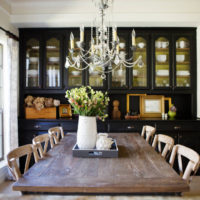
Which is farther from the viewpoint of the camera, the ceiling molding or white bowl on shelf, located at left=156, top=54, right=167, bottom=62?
white bowl on shelf, located at left=156, top=54, right=167, bottom=62

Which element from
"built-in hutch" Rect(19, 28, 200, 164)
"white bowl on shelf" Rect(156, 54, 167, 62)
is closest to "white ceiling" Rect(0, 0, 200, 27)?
"built-in hutch" Rect(19, 28, 200, 164)

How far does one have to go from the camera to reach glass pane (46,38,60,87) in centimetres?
359

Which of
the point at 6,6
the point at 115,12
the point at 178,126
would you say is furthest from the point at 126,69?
the point at 6,6

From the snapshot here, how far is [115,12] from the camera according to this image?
3311 millimetres

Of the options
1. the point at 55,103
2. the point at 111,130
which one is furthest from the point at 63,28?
the point at 111,130

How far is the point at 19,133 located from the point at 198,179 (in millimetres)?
3224

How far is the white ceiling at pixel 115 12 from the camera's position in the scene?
10.8 ft

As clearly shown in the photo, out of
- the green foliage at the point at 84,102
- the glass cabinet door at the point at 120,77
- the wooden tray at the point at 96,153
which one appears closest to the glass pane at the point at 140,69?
the glass cabinet door at the point at 120,77

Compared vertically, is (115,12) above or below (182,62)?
above

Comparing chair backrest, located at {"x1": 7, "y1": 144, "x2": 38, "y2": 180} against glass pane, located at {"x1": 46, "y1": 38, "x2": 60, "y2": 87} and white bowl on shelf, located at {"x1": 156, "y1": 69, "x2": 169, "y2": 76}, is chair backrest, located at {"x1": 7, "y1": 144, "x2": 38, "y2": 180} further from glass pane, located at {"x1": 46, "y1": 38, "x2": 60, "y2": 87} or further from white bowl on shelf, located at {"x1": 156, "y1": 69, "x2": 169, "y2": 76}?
white bowl on shelf, located at {"x1": 156, "y1": 69, "x2": 169, "y2": 76}

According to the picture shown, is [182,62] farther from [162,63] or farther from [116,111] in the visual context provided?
[116,111]

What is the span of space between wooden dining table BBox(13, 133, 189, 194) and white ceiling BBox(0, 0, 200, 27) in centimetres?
247

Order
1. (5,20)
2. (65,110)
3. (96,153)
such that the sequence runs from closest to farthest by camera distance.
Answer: (96,153) < (5,20) < (65,110)

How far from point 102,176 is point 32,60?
297 centimetres
